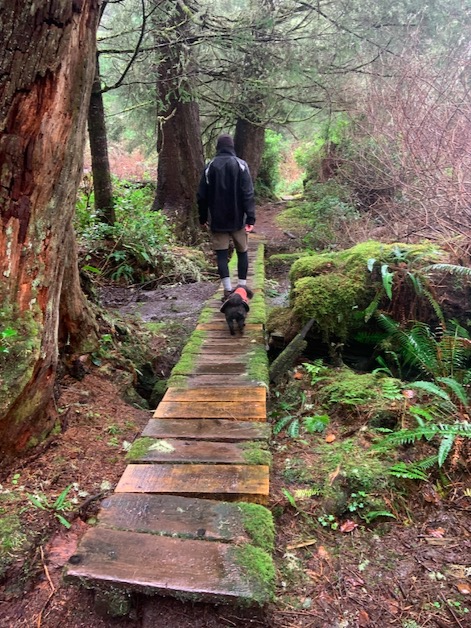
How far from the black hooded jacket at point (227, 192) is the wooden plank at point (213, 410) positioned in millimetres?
2551

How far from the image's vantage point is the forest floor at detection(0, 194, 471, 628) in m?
2.15

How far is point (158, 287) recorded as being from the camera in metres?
8.55

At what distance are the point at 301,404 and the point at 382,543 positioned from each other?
5.18 feet

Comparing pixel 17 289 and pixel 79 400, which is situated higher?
pixel 17 289

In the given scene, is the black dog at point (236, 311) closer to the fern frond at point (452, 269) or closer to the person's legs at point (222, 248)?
the person's legs at point (222, 248)

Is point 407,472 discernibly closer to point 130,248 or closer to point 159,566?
point 159,566

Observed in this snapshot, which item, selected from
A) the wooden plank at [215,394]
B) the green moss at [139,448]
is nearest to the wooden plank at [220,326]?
the wooden plank at [215,394]

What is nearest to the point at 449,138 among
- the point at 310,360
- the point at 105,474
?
the point at 310,360

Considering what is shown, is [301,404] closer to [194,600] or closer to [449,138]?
[194,600]

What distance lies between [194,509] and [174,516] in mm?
120

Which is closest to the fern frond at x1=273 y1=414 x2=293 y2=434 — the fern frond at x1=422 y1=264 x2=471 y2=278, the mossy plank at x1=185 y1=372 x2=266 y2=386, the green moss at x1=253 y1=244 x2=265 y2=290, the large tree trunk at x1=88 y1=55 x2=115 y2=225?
the mossy plank at x1=185 y1=372 x2=266 y2=386

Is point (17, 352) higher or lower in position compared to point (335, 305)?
higher

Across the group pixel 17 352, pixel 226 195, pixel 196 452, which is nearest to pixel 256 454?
pixel 196 452

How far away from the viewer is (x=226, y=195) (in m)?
5.32
